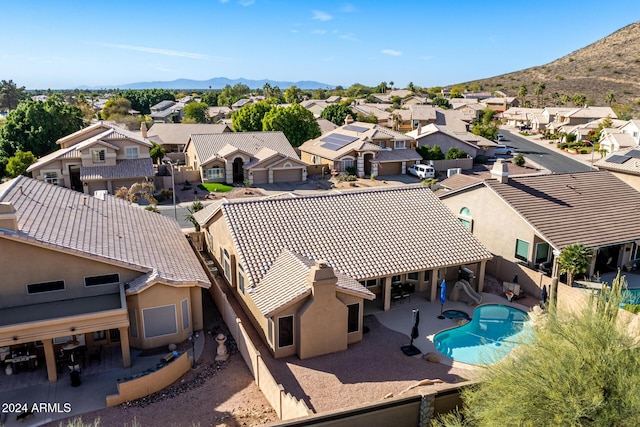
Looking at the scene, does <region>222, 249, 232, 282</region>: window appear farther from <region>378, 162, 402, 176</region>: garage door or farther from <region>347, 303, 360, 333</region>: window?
<region>378, 162, 402, 176</region>: garage door

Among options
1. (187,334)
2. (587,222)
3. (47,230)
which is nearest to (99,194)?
(47,230)

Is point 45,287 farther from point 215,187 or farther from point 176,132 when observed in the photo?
point 176,132

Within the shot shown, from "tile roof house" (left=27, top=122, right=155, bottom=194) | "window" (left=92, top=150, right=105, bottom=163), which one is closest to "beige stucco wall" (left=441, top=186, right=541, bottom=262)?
"tile roof house" (left=27, top=122, right=155, bottom=194)

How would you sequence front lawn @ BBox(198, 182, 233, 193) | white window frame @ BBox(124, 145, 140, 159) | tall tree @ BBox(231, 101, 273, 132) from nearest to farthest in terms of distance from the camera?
white window frame @ BBox(124, 145, 140, 159) < front lawn @ BBox(198, 182, 233, 193) < tall tree @ BBox(231, 101, 273, 132)

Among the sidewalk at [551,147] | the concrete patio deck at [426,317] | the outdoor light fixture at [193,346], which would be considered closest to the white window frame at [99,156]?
the outdoor light fixture at [193,346]

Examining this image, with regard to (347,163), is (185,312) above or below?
below

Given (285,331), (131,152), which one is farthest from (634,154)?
(131,152)
